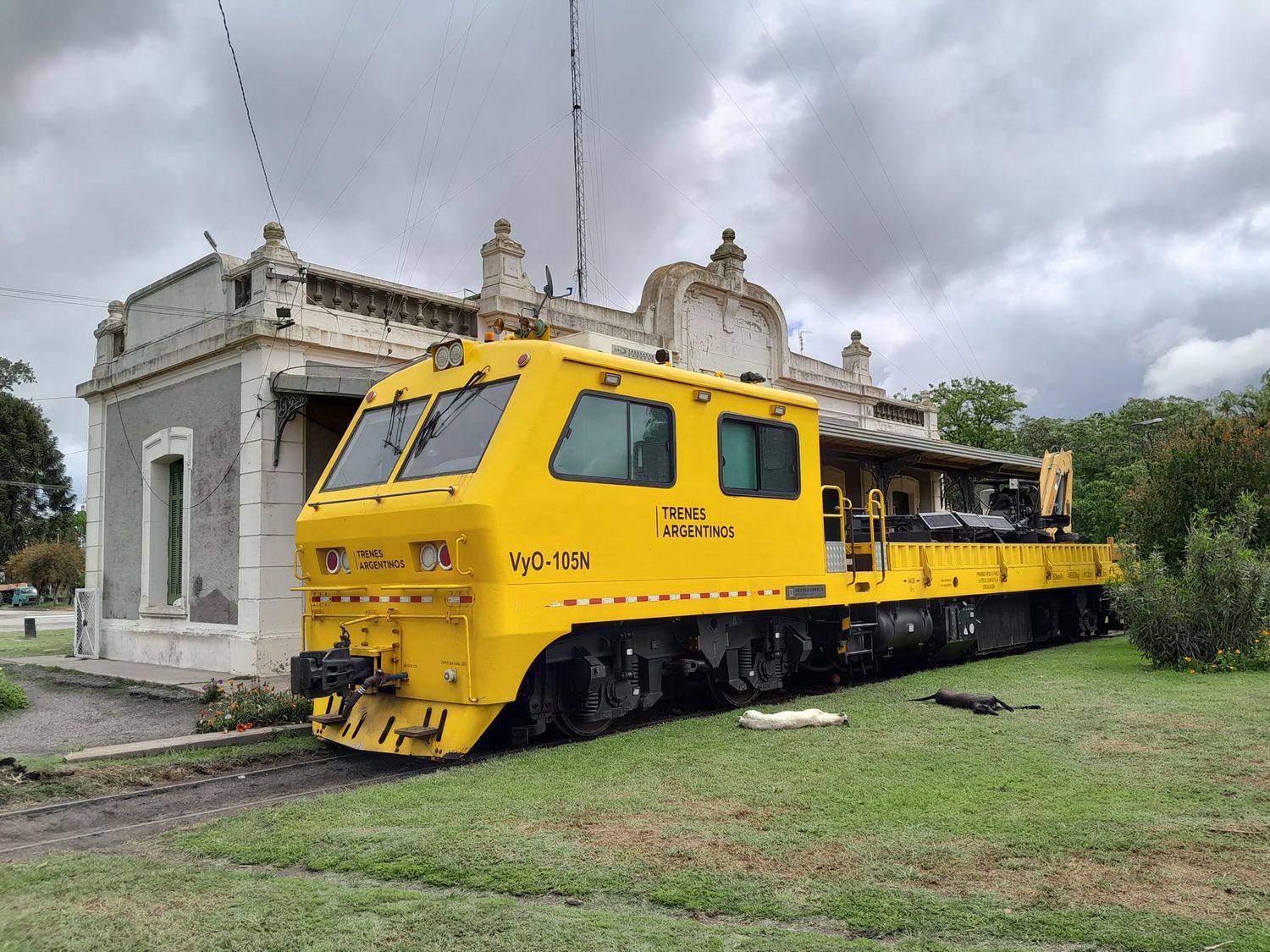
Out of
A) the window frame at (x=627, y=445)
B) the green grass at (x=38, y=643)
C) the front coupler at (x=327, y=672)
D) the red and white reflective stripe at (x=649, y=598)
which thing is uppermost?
the window frame at (x=627, y=445)

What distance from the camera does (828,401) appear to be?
22.6 m

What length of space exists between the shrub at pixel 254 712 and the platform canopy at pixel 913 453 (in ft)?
31.0

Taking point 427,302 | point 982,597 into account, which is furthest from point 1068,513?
point 427,302

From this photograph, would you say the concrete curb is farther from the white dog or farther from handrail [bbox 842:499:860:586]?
handrail [bbox 842:499:860:586]

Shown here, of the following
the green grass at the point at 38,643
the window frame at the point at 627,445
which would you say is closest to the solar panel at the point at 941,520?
the window frame at the point at 627,445

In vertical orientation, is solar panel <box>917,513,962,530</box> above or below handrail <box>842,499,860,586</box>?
above

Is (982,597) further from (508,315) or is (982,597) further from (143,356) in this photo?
(143,356)

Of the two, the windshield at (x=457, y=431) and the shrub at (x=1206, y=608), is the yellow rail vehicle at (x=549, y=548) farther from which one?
the shrub at (x=1206, y=608)

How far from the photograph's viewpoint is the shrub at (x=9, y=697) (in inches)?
449

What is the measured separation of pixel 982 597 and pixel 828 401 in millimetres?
8787

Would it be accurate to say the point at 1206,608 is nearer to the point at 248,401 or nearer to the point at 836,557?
the point at 836,557

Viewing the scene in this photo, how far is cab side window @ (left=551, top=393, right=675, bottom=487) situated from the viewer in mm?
7961

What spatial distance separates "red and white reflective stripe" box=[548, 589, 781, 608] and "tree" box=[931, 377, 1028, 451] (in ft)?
131

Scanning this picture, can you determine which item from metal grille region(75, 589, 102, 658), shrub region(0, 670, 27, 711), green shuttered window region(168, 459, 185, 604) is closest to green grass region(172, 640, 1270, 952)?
shrub region(0, 670, 27, 711)
